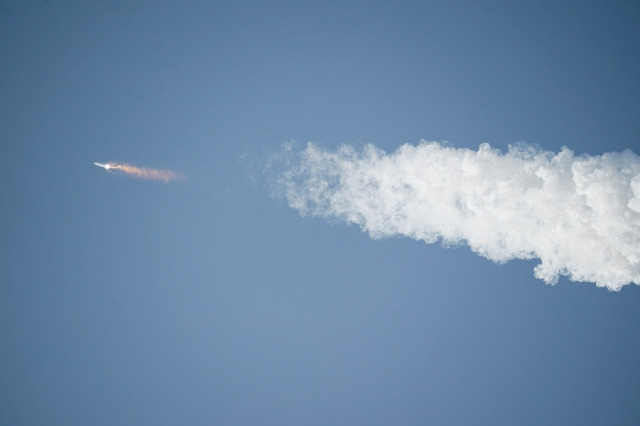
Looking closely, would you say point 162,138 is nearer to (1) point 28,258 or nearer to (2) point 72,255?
(2) point 72,255

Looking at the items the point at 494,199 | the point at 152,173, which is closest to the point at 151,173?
the point at 152,173

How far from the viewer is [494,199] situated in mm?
5520

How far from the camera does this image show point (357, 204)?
609 centimetres

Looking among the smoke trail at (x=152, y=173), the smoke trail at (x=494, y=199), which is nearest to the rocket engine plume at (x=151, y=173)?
the smoke trail at (x=152, y=173)

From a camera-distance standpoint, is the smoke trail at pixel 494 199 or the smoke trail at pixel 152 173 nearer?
the smoke trail at pixel 494 199

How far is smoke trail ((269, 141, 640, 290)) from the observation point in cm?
503

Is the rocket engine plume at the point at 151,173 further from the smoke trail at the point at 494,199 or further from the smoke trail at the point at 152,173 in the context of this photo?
the smoke trail at the point at 494,199

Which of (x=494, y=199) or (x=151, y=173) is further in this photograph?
→ (x=151, y=173)

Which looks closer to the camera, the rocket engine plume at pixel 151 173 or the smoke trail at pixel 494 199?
the smoke trail at pixel 494 199

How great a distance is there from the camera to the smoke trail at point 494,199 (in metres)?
5.03

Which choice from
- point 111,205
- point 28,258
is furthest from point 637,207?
point 28,258

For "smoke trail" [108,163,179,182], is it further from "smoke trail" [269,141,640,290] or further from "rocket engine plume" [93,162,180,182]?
"smoke trail" [269,141,640,290]

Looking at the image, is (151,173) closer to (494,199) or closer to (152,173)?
(152,173)

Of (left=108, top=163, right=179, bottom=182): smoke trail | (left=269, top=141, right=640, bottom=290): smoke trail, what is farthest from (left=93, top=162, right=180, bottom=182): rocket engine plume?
(left=269, top=141, right=640, bottom=290): smoke trail
